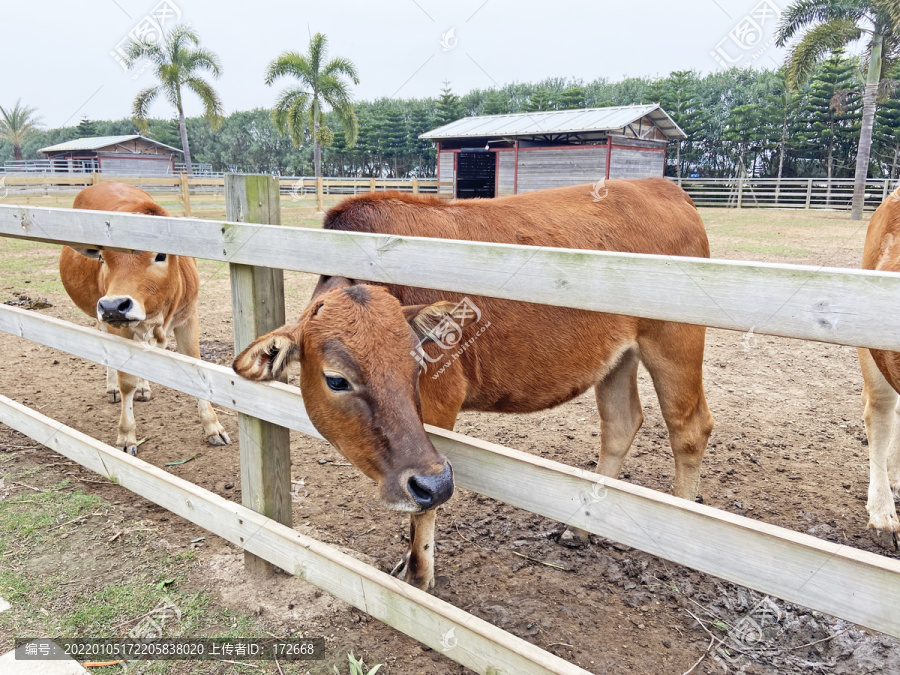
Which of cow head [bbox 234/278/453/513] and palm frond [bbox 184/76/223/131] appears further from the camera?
palm frond [bbox 184/76/223/131]

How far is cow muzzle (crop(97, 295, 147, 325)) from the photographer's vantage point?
3.69m

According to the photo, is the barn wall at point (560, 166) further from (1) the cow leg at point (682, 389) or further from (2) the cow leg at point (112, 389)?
(1) the cow leg at point (682, 389)

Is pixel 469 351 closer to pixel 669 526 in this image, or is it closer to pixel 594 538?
pixel 669 526

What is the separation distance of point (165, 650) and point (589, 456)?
2987 millimetres

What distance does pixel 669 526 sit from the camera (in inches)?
70.7

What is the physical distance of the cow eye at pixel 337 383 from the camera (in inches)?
84.0

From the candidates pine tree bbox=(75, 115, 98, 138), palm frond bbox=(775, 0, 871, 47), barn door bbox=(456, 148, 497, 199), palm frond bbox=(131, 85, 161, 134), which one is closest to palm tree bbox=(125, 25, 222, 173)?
palm frond bbox=(131, 85, 161, 134)

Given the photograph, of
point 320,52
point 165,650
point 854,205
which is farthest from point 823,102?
point 165,650

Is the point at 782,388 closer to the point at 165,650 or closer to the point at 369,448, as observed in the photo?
the point at 369,448

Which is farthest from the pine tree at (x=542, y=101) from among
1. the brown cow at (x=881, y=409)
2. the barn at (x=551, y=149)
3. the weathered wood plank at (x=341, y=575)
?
the weathered wood plank at (x=341, y=575)

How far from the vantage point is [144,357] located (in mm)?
3209

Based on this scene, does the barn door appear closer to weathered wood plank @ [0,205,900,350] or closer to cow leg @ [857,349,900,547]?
cow leg @ [857,349,900,547]

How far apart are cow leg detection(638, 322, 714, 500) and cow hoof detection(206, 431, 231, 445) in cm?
323

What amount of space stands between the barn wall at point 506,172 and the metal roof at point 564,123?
120cm
